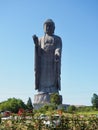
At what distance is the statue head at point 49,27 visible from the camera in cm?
4484

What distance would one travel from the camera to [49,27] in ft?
148

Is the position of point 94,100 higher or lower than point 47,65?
lower

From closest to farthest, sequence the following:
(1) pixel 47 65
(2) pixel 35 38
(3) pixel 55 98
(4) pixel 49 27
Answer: (2) pixel 35 38 → (3) pixel 55 98 → (1) pixel 47 65 → (4) pixel 49 27

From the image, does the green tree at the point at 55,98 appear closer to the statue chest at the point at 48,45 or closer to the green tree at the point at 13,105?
the green tree at the point at 13,105

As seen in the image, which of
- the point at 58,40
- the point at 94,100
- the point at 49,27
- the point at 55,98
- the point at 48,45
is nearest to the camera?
the point at 55,98

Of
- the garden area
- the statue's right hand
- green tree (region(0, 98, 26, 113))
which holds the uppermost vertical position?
the statue's right hand

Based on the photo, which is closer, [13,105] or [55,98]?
[55,98]

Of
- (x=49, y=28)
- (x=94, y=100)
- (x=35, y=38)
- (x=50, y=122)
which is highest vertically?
(x=49, y=28)

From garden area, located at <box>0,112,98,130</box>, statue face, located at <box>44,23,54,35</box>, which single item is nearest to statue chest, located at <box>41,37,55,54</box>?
statue face, located at <box>44,23,54,35</box>

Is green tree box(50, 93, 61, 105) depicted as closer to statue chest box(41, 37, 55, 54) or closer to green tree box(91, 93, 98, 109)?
statue chest box(41, 37, 55, 54)

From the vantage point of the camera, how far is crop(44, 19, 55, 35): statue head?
44844 mm

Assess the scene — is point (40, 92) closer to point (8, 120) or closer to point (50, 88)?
point (50, 88)

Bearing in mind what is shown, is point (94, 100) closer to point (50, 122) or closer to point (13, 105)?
point (13, 105)

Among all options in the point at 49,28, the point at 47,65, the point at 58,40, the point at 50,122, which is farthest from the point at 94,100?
the point at 50,122
